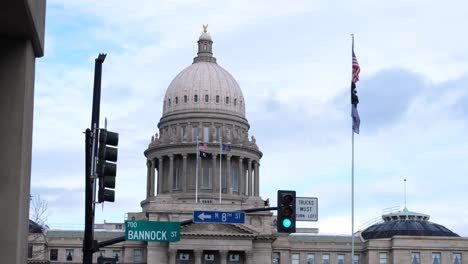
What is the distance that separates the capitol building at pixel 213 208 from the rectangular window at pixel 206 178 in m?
0.13

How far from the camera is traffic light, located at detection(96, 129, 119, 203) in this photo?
25359 mm

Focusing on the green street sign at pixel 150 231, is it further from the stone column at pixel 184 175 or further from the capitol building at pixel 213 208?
the stone column at pixel 184 175

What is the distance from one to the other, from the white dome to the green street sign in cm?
10778

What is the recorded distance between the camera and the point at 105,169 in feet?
83.4

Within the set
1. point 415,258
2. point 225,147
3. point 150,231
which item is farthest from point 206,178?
point 150,231

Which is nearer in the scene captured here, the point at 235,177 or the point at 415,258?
the point at 415,258

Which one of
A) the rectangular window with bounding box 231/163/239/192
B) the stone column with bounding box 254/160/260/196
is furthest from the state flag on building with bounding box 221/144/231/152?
the stone column with bounding box 254/160/260/196

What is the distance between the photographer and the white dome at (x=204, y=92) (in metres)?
140

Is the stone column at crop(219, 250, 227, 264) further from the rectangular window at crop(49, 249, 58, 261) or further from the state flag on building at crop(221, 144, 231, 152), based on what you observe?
the rectangular window at crop(49, 249, 58, 261)

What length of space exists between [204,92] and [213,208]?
80.3ft

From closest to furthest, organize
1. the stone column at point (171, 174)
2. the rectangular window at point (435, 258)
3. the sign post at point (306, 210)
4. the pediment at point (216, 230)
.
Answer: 1. the sign post at point (306, 210)
2. the pediment at point (216, 230)
3. the rectangular window at point (435, 258)
4. the stone column at point (171, 174)

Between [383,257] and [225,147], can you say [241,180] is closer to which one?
[225,147]

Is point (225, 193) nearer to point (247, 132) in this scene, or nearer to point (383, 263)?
point (247, 132)

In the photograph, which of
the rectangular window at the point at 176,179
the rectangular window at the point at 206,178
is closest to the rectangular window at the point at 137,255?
the rectangular window at the point at 176,179
